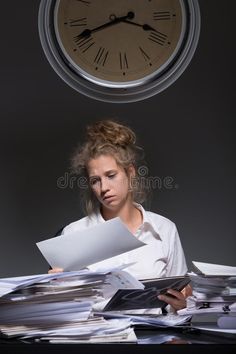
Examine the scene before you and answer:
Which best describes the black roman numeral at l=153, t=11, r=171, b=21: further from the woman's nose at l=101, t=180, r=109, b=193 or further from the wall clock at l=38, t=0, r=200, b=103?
the woman's nose at l=101, t=180, r=109, b=193

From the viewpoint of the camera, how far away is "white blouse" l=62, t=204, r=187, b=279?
204 cm

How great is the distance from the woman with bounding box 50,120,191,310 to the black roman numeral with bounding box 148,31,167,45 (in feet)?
2.53

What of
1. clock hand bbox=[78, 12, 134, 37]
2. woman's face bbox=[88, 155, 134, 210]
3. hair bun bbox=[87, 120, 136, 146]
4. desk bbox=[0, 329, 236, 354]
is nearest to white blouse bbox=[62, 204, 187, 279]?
woman's face bbox=[88, 155, 134, 210]

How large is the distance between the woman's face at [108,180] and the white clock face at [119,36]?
821 millimetres

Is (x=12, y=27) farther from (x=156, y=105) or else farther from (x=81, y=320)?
(x=81, y=320)

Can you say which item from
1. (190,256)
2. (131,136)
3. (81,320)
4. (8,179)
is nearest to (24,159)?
(8,179)

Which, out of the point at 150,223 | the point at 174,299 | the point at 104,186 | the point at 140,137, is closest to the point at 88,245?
the point at 174,299

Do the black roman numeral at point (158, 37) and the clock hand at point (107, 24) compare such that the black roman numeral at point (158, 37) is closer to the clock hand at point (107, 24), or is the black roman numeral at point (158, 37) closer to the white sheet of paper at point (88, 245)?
the clock hand at point (107, 24)

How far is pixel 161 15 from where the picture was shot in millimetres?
2871

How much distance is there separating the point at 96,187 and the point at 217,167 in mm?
903

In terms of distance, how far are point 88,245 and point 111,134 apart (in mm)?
949

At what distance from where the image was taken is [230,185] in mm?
2805

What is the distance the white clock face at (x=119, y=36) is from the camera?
287 cm

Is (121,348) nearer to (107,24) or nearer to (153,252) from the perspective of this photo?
(153,252)
